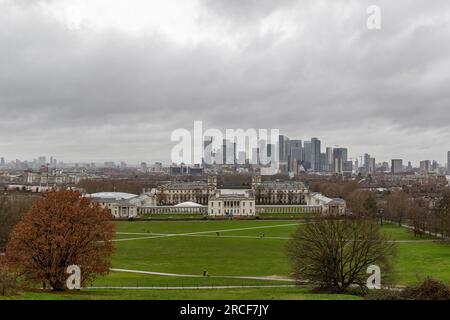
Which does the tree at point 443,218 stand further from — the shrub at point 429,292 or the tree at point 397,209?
the shrub at point 429,292

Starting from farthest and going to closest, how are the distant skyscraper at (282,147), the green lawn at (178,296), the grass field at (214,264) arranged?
1. the distant skyscraper at (282,147)
2. the grass field at (214,264)
3. the green lawn at (178,296)

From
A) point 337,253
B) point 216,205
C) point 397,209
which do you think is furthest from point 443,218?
point 216,205

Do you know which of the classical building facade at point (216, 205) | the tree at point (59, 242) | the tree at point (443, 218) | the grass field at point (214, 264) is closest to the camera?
the grass field at point (214, 264)

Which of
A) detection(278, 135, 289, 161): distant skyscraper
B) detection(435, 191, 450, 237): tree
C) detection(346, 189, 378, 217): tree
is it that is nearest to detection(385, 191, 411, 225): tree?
detection(346, 189, 378, 217): tree

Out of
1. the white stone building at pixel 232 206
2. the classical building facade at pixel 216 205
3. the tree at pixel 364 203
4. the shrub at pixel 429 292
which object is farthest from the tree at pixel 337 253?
the white stone building at pixel 232 206

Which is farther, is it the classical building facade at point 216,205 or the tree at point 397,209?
the classical building facade at point 216,205
